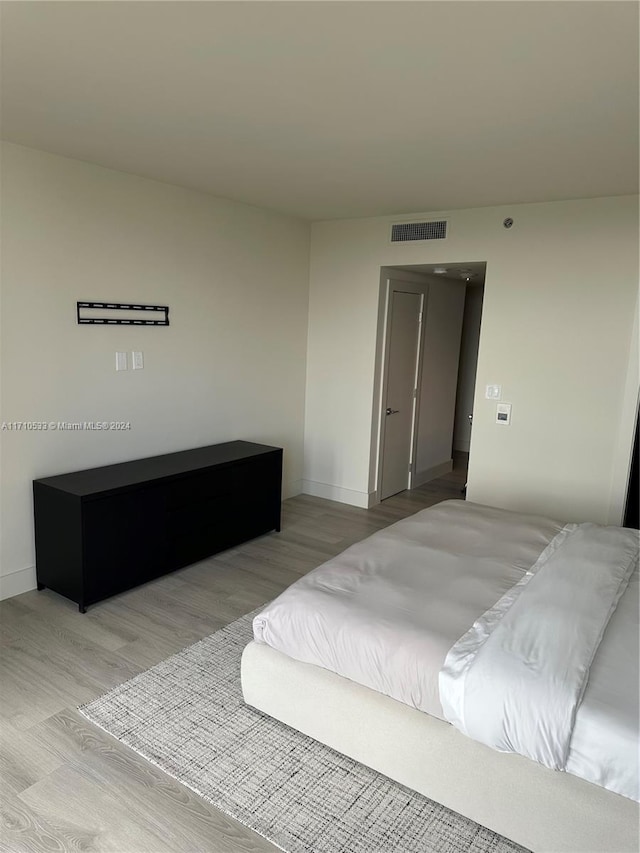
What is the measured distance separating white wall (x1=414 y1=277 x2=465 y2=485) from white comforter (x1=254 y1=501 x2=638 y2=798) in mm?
3357

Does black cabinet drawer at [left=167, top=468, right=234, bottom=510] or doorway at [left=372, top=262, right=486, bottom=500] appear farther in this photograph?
doorway at [left=372, top=262, right=486, bottom=500]

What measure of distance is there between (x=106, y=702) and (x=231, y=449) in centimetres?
230

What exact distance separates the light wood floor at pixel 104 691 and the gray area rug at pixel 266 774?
82 millimetres

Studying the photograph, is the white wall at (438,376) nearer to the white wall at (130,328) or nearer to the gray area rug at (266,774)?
the white wall at (130,328)

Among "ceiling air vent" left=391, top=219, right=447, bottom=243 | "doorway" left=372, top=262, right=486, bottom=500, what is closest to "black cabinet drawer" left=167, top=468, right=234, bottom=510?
"doorway" left=372, top=262, right=486, bottom=500

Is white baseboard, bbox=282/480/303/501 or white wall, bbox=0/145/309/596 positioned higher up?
white wall, bbox=0/145/309/596

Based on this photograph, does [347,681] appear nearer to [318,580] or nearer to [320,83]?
[318,580]

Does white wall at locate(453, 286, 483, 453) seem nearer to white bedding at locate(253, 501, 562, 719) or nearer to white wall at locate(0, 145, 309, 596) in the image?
white wall at locate(0, 145, 309, 596)

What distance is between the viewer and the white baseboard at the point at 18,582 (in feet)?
11.9

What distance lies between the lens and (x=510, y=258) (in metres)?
4.52

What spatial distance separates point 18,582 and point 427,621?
271 centimetres

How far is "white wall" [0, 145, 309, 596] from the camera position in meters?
3.52

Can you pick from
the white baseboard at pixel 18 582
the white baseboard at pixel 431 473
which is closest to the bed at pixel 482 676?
the white baseboard at pixel 18 582

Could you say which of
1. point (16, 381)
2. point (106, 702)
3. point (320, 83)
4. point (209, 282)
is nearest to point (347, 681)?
point (106, 702)
